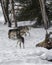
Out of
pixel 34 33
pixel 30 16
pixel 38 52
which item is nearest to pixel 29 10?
pixel 30 16

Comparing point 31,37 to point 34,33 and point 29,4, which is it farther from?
point 29,4

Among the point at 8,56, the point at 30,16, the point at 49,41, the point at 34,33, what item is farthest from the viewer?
the point at 30,16

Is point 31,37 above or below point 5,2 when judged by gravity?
below

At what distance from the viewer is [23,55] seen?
10430 millimetres

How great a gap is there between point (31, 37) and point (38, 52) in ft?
20.6

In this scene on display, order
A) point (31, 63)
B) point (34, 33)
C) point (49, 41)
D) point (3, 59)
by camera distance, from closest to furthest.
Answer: point (31, 63), point (3, 59), point (49, 41), point (34, 33)

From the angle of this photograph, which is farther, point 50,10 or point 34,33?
point 50,10

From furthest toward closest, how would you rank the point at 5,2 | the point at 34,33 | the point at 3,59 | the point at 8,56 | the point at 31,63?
the point at 5,2
the point at 34,33
the point at 8,56
the point at 3,59
the point at 31,63

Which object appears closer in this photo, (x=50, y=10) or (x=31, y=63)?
(x=31, y=63)

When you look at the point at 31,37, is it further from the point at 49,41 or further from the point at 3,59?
the point at 3,59

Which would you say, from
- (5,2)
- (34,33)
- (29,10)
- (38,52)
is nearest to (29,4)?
(29,10)

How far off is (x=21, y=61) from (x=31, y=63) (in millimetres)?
477

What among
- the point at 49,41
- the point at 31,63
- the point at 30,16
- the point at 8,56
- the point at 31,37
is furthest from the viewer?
the point at 30,16

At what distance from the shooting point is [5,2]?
2417 centimetres
